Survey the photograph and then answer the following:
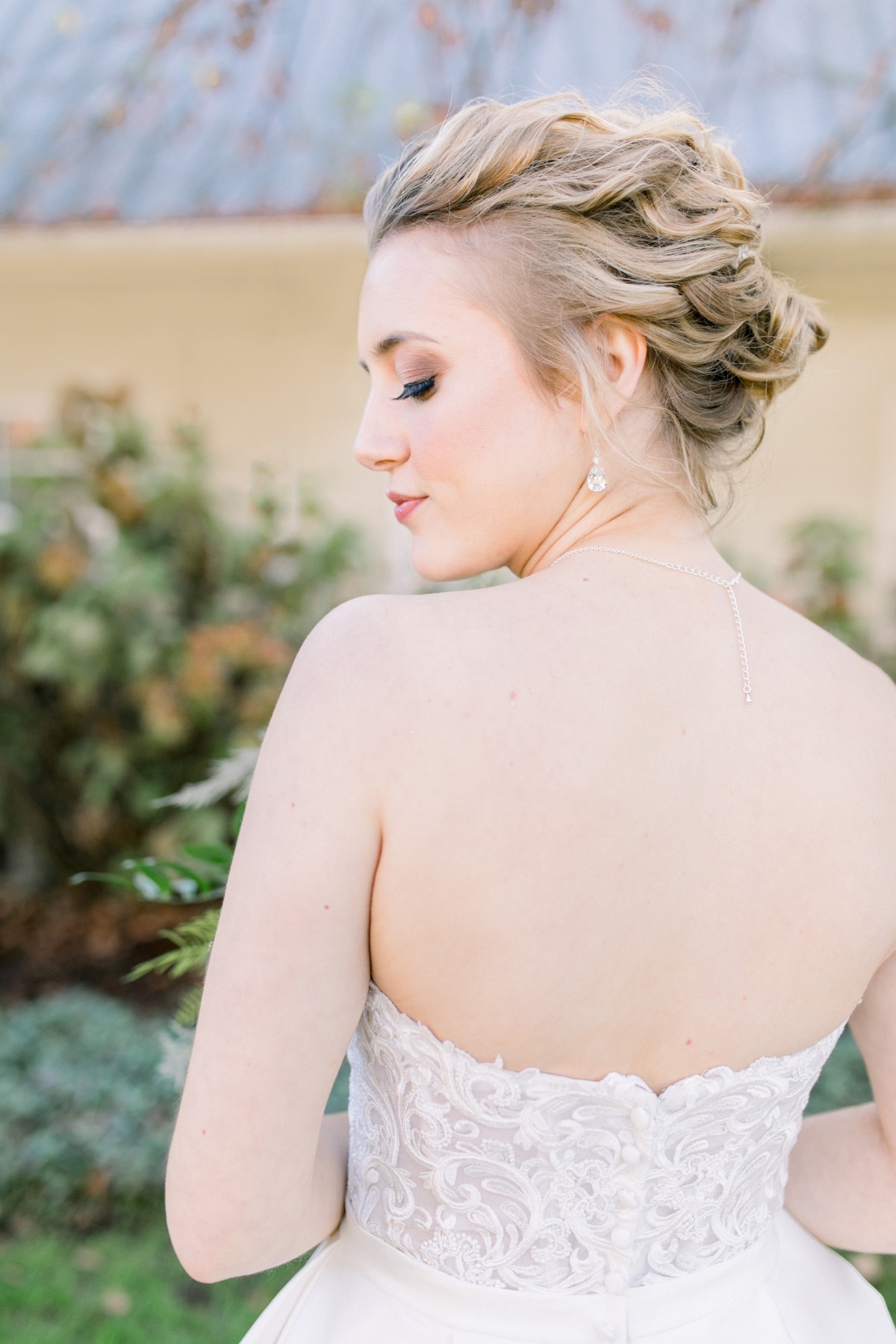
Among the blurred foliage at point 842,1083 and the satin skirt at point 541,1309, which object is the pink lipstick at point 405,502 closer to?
the satin skirt at point 541,1309

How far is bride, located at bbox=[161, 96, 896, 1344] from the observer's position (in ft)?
3.36

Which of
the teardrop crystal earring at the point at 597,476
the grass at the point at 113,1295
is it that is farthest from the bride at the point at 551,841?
the grass at the point at 113,1295

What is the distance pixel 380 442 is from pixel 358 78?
4053 mm

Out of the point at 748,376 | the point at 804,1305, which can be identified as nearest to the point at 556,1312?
the point at 804,1305

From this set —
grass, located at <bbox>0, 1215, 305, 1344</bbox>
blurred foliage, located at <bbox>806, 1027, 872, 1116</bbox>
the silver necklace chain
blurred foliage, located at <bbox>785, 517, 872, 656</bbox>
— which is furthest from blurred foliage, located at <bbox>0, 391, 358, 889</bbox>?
the silver necklace chain

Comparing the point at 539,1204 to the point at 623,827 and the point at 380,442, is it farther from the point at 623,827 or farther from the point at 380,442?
the point at 380,442

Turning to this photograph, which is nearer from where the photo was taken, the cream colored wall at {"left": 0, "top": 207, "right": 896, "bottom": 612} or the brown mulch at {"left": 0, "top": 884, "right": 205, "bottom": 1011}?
the brown mulch at {"left": 0, "top": 884, "right": 205, "bottom": 1011}

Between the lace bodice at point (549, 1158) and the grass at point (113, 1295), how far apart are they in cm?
182

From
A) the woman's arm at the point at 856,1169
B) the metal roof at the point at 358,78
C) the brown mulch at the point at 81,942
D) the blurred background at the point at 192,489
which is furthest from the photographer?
the brown mulch at the point at 81,942

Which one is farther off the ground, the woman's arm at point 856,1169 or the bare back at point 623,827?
the bare back at point 623,827

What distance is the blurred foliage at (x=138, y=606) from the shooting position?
4.62 meters

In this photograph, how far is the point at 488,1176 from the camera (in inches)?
46.6

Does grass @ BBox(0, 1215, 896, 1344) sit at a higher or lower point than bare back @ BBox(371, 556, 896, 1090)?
lower

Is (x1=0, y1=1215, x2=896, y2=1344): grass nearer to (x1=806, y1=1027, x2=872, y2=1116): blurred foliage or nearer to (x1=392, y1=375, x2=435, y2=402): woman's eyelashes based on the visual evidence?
(x1=806, y1=1027, x2=872, y2=1116): blurred foliage
